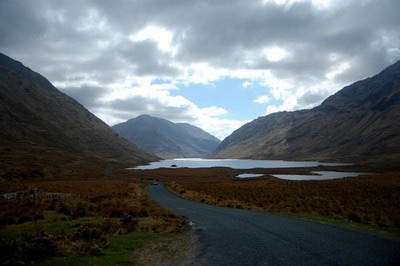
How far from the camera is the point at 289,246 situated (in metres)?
13.9

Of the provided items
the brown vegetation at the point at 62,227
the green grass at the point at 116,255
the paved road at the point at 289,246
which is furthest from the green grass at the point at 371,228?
the green grass at the point at 116,255

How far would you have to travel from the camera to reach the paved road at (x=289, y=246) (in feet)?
38.4

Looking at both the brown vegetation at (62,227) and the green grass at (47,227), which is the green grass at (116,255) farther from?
the green grass at (47,227)

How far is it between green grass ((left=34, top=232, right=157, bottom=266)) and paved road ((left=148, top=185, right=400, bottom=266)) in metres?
3.05

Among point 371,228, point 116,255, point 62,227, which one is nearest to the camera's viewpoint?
point 116,255

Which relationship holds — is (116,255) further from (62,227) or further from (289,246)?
(289,246)

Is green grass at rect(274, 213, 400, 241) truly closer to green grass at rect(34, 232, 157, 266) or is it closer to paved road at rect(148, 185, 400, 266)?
A: paved road at rect(148, 185, 400, 266)

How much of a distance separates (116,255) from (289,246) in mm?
8040

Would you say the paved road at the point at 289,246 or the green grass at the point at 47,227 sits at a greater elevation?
the green grass at the point at 47,227

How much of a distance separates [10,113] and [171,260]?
718 feet

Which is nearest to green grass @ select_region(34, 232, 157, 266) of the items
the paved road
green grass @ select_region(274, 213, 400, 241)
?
the paved road

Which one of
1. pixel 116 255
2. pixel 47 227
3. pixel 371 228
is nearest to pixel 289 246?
pixel 116 255

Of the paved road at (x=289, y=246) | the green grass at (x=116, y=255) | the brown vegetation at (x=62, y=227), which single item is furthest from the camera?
the brown vegetation at (x=62, y=227)

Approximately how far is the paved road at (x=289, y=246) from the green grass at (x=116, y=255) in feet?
10.0
